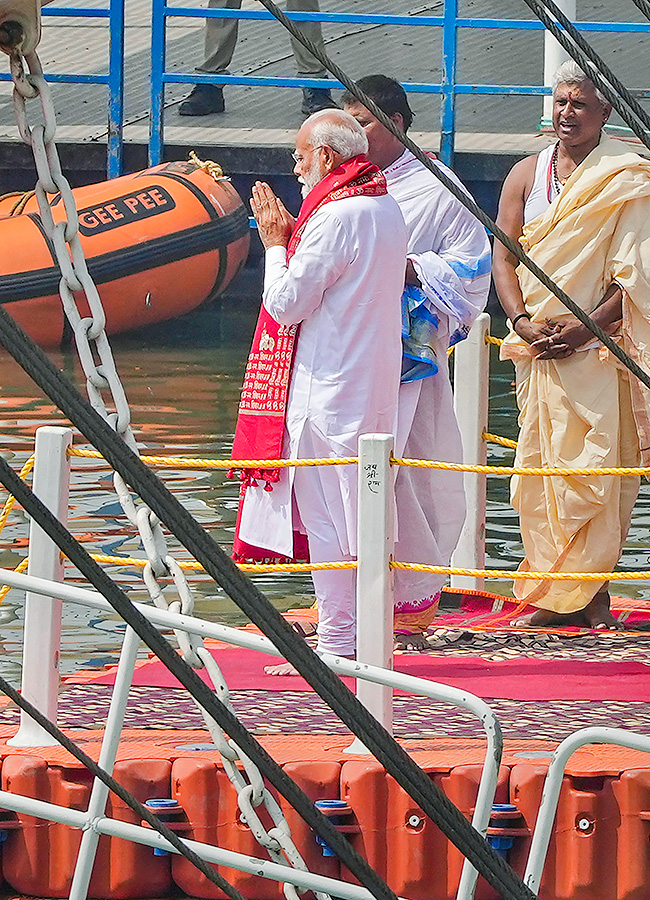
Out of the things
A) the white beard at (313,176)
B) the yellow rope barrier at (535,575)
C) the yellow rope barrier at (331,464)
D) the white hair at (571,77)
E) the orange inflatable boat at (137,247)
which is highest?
the orange inflatable boat at (137,247)

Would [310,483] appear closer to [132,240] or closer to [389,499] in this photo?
[389,499]

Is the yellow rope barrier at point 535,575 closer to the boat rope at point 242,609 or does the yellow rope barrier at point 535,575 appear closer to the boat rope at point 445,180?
the boat rope at point 445,180

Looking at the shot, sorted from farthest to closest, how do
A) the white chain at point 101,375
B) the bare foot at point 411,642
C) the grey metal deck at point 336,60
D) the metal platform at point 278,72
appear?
the grey metal deck at point 336,60 < the metal platform at point 278,72 < the bare foot at point 411,642 < the white chain at point 101,375

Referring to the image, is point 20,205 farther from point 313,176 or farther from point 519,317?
point 313,176

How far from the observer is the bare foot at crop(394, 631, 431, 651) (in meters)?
5.37

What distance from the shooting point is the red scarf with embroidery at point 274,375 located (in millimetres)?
4992

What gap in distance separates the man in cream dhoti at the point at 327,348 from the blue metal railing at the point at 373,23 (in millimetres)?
9023

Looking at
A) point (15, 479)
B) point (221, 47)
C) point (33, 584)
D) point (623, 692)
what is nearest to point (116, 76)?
point (221, 47)

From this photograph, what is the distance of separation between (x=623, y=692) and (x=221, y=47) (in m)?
11.9

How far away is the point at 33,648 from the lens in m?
4.35

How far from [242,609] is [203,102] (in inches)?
599

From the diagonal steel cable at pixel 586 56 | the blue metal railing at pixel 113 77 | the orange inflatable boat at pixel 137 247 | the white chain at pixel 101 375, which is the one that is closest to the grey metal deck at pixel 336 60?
the blue metal railing at pixel 113 77

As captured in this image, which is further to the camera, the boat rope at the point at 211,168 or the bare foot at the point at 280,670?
the boat rope at the point at 211,168

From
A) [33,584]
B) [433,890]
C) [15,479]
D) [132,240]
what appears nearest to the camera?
[15,479]
